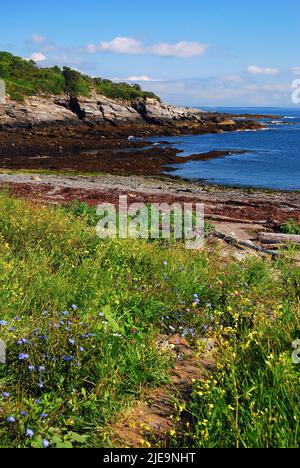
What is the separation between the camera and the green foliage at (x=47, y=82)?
→ 213 ft

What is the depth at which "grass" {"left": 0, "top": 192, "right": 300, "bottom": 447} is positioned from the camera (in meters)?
3.12

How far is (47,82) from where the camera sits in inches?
2699

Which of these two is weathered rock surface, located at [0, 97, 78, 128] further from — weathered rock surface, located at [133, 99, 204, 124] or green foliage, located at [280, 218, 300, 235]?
green foliage, located at [280, 218, 300, 235]

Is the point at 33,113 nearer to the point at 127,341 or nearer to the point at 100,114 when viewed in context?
the point at 100,114

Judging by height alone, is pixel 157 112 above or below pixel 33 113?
above

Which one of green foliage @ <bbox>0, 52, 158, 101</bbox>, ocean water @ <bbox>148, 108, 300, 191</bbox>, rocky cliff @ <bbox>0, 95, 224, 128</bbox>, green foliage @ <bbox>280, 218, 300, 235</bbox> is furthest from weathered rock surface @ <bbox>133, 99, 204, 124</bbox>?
green foliage @ <bbox>280, 218, 300, 235</bbox>

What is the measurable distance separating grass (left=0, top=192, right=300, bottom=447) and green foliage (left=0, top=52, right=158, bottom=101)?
59463 millimetres

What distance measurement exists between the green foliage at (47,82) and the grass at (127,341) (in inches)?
2341

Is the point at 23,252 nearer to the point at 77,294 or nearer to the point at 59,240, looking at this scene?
the point at 59,240

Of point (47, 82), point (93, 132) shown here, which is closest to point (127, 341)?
point (93, 132)

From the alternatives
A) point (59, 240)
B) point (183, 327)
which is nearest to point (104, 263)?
point (59, 240)

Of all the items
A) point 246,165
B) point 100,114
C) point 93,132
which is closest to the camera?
point 246,165

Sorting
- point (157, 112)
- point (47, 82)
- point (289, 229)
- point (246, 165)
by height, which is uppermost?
point (47, 82)

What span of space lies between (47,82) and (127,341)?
7024 centimetres
